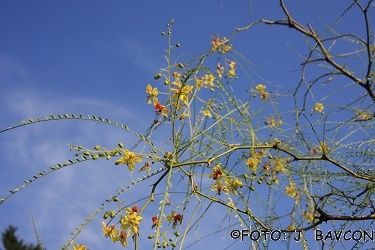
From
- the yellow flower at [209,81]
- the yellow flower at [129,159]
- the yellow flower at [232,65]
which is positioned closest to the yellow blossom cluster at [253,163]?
the yellow flower at [129,159]

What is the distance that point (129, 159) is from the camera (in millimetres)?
1408

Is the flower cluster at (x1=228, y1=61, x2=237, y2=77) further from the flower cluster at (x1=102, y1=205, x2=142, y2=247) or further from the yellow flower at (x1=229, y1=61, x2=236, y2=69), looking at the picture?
the flower cluster at (x1=102, y1=205, x2=142, y2=247)

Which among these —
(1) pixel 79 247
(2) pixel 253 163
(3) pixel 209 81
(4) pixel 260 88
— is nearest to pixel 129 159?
(1) pixel 79 247

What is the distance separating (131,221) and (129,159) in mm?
207

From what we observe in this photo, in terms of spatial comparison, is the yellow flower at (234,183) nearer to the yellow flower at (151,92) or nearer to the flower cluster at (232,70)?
the yellow flower at (151,92)

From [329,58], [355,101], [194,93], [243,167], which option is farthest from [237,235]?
[329,58]

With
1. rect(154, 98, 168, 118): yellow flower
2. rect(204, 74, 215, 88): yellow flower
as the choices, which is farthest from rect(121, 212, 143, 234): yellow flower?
rect(204, 74, 215, 88): yellow flower

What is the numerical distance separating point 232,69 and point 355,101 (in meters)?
0.77

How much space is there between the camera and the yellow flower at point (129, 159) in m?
1.40

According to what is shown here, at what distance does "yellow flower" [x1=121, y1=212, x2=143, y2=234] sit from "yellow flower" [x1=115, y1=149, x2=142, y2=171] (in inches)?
6.5

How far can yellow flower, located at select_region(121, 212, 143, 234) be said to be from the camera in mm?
1314

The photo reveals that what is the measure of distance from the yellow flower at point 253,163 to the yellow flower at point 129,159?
18.9 inches

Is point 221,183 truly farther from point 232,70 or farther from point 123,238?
point 232,70

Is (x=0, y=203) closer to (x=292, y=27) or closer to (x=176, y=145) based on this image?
(x=176, y=145)
